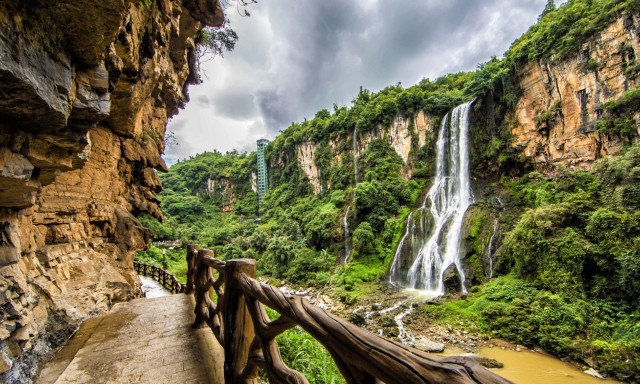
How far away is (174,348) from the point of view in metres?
2.55

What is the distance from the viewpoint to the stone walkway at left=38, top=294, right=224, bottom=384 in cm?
213

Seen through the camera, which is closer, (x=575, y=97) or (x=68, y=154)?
(x=68, y=154)

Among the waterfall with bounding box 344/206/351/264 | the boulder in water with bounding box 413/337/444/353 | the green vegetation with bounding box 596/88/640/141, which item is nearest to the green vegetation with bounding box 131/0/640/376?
the green vegetation with bounding box 596/88/640/141

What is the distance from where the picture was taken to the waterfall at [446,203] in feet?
48.1

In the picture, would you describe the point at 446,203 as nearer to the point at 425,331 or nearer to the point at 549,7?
the point at 425,331

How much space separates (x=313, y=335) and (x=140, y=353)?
2.35 metres

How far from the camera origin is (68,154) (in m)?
2.67

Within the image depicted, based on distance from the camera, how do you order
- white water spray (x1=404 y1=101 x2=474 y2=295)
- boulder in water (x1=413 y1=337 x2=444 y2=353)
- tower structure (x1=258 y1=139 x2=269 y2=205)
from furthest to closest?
tower structure (x1=258 y1=139 x2=269 y2=205)
white water spray (x1=404 y1=101 x2=474 y2=295)
boulder in water (x1=413 y1=337 x2=444 y2=353)

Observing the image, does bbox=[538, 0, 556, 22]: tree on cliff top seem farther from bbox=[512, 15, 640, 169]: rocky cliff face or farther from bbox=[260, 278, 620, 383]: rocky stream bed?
bbox=[260, 278, 620, 383]: rocky stream bed

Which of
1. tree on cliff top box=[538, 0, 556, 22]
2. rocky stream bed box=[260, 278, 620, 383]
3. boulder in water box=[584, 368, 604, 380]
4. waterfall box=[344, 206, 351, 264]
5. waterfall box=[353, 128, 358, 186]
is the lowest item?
rocky stream bed box=[260, 278, 620, 383]

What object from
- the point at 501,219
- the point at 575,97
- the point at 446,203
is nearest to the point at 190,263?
the point at 501,219

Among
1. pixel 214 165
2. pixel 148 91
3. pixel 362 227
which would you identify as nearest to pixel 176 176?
pixel 214 165

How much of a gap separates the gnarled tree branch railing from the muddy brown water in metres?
6.71

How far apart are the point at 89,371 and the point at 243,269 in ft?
5.53
